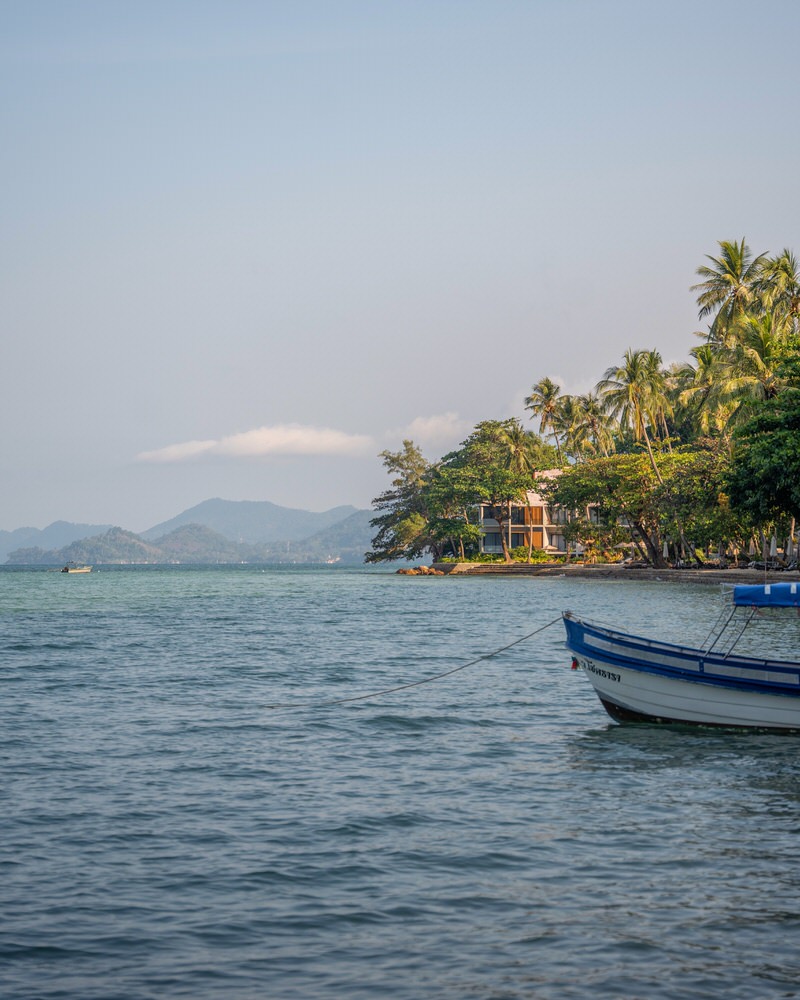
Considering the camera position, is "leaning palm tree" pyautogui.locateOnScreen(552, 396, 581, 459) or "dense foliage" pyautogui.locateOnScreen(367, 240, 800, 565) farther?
"leaning palm tree" pyautogui.locateOnScreen(552, 396, 581, 459)

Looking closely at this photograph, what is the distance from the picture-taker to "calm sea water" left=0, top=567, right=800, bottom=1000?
756 centimetres

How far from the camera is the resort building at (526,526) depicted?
11150 centimetres

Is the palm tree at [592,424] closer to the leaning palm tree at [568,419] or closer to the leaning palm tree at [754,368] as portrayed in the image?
the leaning palm tree at [568,419]

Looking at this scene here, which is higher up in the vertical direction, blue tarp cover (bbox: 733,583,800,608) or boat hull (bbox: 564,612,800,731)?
blue tarp cover (bbox: 733,583,800,608)

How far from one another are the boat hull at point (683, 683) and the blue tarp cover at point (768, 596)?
49.9 inches

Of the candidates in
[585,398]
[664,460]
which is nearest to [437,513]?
[585,398]

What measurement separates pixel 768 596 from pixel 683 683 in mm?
2026

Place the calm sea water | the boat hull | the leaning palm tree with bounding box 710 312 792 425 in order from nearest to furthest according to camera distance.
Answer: the calm sea water, the boat hull, the leaning palm tree with bounding box 710 312 792 425

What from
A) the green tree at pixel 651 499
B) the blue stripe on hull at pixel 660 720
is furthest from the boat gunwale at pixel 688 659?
the green tree at pixel 651 499

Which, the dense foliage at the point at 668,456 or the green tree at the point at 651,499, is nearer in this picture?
the dense foliage at the point at 668,456

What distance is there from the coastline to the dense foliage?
2.53 metres

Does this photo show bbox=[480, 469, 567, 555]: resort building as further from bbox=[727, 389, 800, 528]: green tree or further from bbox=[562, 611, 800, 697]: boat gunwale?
bbox=[562, 611, 800, 697]: boat gunwale

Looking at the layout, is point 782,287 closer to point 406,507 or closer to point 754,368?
point 754,368

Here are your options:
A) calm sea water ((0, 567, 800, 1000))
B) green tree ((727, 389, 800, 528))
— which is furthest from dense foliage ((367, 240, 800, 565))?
calm sea water ((0, 567, 800, 1000))
